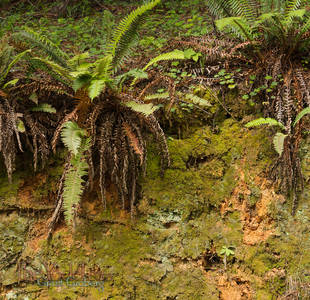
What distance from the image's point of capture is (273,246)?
2.74 meters

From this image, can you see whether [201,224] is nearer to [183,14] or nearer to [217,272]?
[217,272]

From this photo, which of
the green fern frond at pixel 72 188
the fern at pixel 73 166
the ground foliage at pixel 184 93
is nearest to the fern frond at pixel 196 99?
the ground foliage at pixel 184 93

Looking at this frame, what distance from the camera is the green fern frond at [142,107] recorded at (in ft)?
8.34

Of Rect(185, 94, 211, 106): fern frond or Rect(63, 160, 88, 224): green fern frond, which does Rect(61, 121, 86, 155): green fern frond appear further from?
Rect(185, 94, 211, 106): fern frond

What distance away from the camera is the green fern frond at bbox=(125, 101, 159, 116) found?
8.34 feet

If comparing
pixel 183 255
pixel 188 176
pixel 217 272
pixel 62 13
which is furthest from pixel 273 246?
pixel 62 13

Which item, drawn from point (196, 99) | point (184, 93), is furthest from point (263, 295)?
point (184, 93)

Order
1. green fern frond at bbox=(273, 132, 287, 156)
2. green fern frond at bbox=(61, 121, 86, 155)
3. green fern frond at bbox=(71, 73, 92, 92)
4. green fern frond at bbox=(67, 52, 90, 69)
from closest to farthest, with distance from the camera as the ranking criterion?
green fern frond at bbox=(61, 121, 86, 155) → green fern frond at bbox=(273, 132, 287, 156) → green fern frond at bbox=(71, 73, 92, 92) → green fern frond at bbox=(67, 52, 90, 69)

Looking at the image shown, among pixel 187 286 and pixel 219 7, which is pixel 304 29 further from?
pixel 187 286

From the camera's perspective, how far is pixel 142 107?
8.53 feet

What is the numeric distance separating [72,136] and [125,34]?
46.4 inches

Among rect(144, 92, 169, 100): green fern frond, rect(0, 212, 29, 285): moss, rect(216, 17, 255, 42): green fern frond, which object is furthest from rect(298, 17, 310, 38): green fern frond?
rect(0, 212, 29, 285): moss

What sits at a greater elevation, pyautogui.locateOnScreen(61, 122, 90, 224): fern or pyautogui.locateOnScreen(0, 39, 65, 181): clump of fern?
pyautogui.locateOnScreen(0, 39, 65, 181): clump of fern

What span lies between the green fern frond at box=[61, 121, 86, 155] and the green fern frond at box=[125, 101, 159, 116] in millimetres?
485
